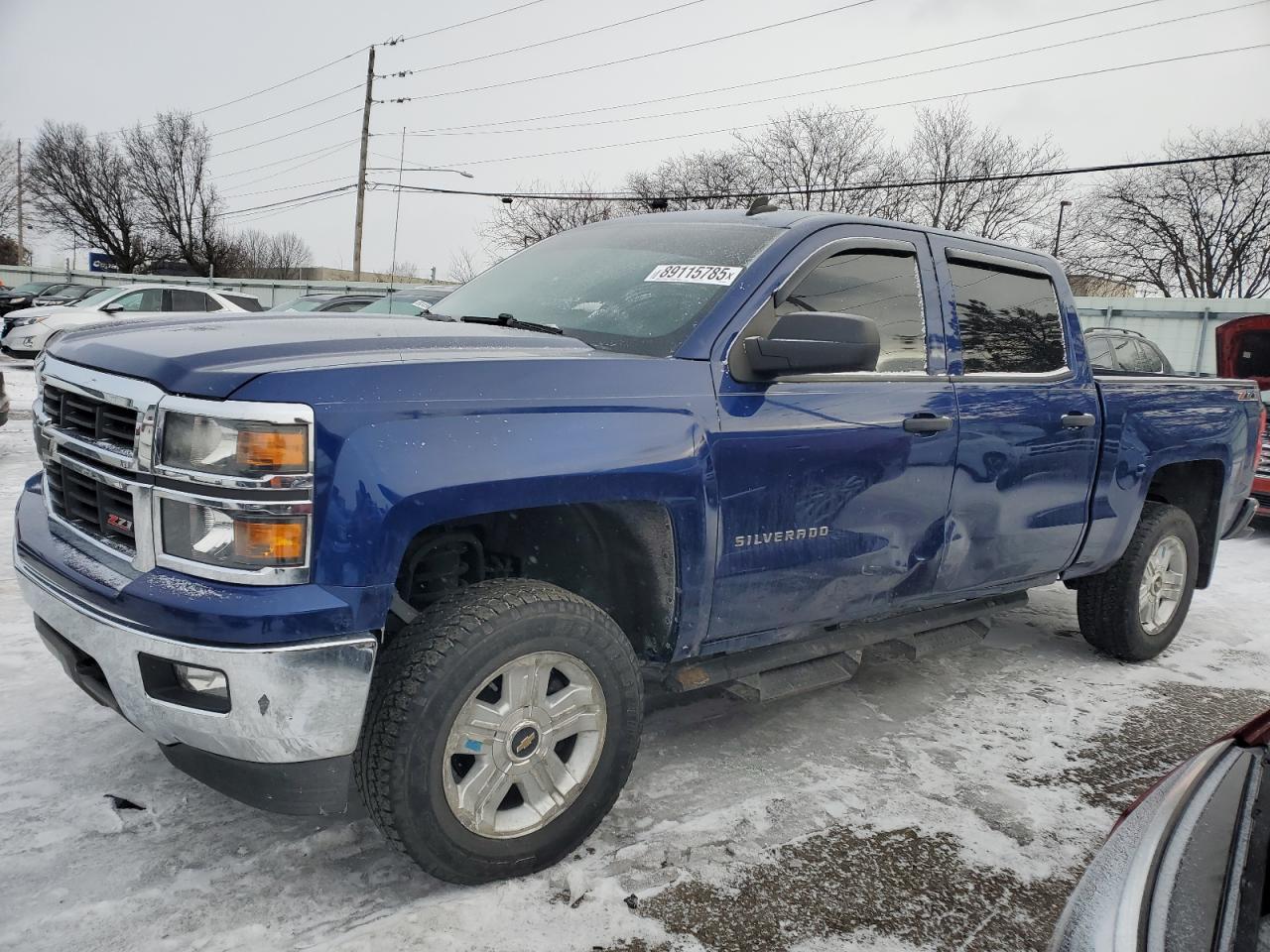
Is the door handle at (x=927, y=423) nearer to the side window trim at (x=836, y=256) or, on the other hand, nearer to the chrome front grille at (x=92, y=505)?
the side window trim at (x=836, y=256)

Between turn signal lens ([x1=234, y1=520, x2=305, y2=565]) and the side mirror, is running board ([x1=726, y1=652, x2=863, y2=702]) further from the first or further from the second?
turn signal lens ([x1=234, y1=520, x2=305, y2=565])

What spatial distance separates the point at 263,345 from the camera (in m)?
2.38

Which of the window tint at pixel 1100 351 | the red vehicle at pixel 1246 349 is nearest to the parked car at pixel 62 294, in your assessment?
the window tint at pixel 1100 351

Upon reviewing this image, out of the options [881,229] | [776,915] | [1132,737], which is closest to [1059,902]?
[776,915]

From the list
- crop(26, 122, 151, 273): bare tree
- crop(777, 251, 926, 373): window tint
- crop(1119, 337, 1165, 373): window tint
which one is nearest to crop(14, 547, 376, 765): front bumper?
crop(777, 251, 926, 373): window tint

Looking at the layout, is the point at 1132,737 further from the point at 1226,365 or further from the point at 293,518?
the point at 1226,365

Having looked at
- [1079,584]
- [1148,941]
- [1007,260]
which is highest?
[1007,260]

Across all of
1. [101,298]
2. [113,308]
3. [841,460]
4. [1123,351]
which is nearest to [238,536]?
[841,460]

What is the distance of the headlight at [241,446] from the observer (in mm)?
2129

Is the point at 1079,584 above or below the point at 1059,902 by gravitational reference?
above

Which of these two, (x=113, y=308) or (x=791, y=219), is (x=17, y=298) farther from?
(x=791, y=219)

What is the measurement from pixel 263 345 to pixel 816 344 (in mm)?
1487

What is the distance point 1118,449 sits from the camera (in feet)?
14.1

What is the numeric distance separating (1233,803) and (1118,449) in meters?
2.91
